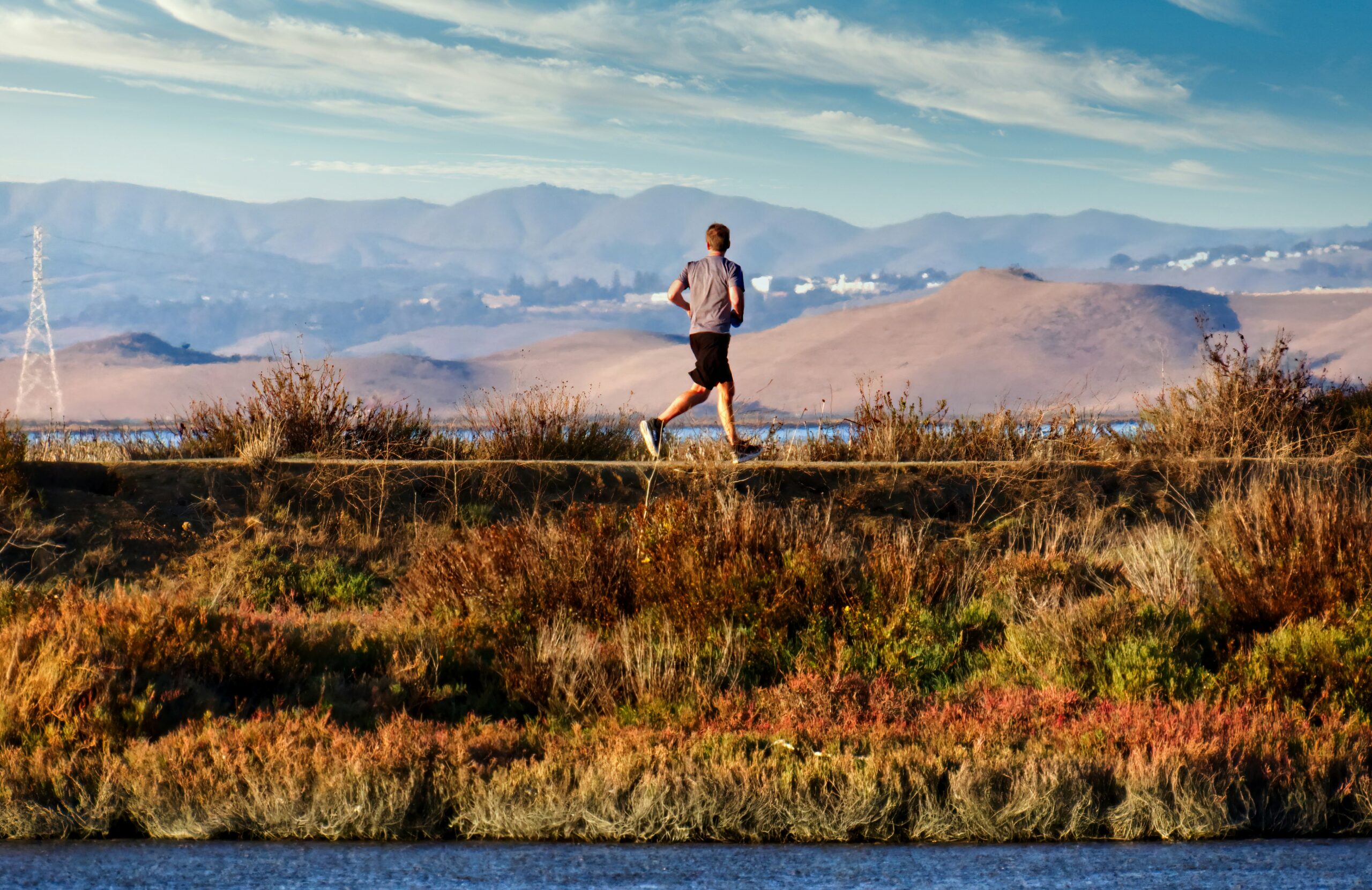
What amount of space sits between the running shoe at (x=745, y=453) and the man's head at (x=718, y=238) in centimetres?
218

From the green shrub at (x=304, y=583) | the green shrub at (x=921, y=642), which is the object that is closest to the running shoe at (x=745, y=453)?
the green shrub at (x=304, y=583)

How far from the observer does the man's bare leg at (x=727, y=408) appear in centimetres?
1427

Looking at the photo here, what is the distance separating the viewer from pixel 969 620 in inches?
397

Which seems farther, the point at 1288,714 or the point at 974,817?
the point at 1288,714

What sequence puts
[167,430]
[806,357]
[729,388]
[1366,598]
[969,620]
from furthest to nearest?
[806,357] → [167,430] → [729,388] → [969,620] → [1366,598]

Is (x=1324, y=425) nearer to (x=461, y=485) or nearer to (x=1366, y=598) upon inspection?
(x=1366, y=598)

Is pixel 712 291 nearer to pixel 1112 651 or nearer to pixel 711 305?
pixel 711 305

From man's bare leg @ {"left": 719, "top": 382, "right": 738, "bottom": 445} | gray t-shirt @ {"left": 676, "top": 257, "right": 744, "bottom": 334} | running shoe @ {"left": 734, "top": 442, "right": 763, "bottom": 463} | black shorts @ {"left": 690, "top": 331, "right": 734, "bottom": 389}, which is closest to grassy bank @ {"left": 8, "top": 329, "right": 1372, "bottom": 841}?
running shoe @ {"left": 734, "top": 442, "right": 763, "bottom": 463}

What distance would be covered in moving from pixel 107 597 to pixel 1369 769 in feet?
25.8

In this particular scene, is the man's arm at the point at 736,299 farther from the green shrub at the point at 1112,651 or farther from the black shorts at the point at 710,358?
the green shrub at the point at 1112,651

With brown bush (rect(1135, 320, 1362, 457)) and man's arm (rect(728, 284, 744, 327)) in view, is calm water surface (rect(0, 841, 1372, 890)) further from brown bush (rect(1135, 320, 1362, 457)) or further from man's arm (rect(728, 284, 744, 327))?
brown bush (rect(1135, 320, 1362, 457))

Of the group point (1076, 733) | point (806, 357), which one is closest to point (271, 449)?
point (1076, 733)

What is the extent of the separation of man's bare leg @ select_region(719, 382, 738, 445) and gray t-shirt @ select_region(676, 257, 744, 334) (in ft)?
3.05

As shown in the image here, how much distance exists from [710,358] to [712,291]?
666 millimetres
